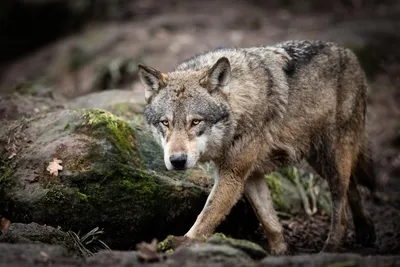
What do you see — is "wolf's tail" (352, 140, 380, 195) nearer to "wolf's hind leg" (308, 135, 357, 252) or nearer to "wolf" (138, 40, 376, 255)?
"wolf" (138, 40, 376, 255)

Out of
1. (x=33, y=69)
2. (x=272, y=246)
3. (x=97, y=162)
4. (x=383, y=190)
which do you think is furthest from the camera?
(x=33, y=69)

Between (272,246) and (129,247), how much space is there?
1.76 meters

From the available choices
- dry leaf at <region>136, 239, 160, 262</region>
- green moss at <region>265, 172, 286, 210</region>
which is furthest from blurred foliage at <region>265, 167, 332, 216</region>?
dry leaf at <region>136, 239, 160, 262</region>

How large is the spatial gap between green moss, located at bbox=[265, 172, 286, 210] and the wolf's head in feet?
7.98

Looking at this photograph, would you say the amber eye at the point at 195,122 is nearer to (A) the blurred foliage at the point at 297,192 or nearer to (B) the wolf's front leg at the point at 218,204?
(B) the wolf's front leg at the point at 218,204

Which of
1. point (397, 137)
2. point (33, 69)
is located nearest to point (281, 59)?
point (397, 137)

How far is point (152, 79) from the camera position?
21.5 ft

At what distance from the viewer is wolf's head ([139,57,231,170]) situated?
5.95 meters

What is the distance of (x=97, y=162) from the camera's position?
6.66 meters

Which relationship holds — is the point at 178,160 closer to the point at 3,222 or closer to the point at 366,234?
the point at 3,222

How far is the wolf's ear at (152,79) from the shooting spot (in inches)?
255

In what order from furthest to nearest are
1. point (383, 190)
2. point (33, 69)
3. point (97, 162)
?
1. point (33, 69)
2. point (383, 190)
3. point (97, 162)

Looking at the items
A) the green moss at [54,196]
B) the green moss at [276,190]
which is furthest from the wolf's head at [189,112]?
the green moss at [276,190]

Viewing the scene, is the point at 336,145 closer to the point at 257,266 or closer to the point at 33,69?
the point at 257,266
